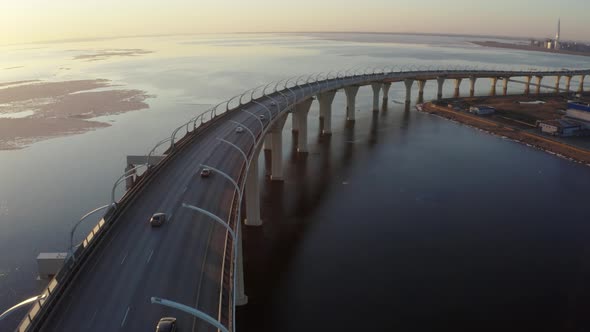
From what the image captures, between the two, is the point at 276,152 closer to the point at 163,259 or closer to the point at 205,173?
the point at 205,173

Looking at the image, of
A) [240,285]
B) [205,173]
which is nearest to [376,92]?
[205,173]

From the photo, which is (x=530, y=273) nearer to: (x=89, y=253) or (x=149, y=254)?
(x=149, y=254)

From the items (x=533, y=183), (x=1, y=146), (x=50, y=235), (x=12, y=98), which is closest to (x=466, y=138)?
(x=533, y=183)

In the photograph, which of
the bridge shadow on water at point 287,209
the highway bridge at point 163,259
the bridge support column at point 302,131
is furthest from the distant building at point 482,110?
the highway bridge at point 163,259

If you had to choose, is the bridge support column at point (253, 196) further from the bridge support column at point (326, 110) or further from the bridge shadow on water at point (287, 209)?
the bridge support column at point (326, 110)

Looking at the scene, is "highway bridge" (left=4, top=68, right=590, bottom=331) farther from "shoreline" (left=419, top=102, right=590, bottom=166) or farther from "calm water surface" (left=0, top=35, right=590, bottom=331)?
"shoreline" (left=419, top=102, right=590, bottom=166)

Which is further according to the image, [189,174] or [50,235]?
[50,235]
